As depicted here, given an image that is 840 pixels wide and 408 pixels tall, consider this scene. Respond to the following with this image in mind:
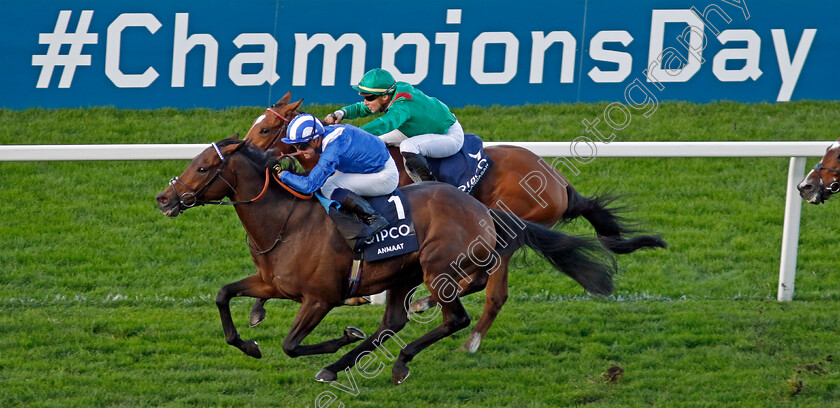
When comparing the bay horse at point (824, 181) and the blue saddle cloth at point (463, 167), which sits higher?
the bay horse at point (824, 181)

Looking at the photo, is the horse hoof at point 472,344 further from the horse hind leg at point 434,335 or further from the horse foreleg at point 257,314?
the horse foreleg at point 257,314

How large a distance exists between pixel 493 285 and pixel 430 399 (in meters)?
1.16

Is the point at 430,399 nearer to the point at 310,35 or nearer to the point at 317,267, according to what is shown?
the point at 317,267

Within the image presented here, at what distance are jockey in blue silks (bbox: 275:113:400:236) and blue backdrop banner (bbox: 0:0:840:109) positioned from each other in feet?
13.4

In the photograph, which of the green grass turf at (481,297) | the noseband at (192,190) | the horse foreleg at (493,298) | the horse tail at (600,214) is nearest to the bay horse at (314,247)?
the noseband at (192,190)

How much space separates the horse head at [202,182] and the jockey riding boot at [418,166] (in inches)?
56.7

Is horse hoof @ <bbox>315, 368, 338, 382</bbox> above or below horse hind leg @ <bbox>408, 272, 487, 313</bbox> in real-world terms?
below

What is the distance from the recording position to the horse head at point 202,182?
575 cm

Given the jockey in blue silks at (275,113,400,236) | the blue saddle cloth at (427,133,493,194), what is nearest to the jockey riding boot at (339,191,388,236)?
the jockey in blue silks at (275,113,400,236)

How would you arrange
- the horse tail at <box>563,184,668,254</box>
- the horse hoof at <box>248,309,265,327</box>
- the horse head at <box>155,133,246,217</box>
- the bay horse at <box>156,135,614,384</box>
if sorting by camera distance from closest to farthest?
1. the horse head at <box>155,133,246,217</box>
2. the bay horse at <box>156,135,614,384</box>
3. the horse hoof at <box>248,309,265,327</box>
4. the horse tail at <box>563,184,668,254</box>

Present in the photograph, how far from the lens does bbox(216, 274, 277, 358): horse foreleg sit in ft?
20.0

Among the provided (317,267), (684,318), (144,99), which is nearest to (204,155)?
(317,267)

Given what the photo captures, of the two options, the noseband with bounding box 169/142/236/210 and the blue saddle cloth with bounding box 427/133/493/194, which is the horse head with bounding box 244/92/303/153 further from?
the blue saddle cloth with bounding box 427/133/493/194

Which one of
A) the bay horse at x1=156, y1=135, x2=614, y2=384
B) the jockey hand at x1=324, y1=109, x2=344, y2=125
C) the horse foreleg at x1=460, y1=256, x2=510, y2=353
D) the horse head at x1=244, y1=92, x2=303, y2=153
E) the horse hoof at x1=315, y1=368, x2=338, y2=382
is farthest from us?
the horse foreleg at x1=460, y1=256, x2=510, y2=353
